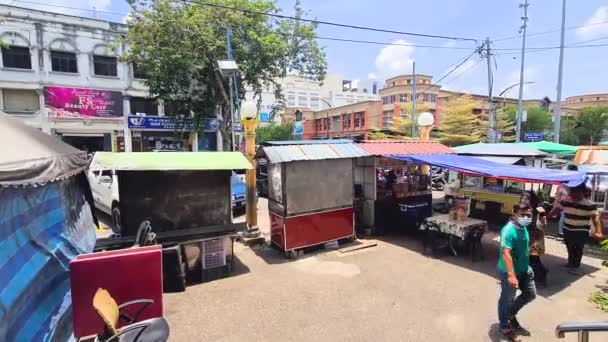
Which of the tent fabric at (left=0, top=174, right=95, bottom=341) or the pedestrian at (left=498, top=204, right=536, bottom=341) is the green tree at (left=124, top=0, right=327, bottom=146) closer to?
the tent fabric at (left=0, top=174, right=95, bottom=341)

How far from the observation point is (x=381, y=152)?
28.2ft

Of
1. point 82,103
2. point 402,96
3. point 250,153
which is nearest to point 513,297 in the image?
point 250,153

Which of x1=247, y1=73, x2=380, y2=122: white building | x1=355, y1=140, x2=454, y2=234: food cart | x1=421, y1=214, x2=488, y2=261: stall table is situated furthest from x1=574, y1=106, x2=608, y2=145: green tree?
x1=421, y1=214, x2=488, y2=261: stall table

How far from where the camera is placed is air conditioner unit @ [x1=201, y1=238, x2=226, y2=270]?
616cm

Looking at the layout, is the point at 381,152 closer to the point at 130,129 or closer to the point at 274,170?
the point at 274,170

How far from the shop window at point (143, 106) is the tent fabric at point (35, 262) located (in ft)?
68.5

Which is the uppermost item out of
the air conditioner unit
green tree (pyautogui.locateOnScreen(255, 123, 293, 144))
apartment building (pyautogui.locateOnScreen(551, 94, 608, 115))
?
apartment building (pyautogui.locateOnScreen(551, 94, 608, 115))

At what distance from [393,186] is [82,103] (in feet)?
73.4

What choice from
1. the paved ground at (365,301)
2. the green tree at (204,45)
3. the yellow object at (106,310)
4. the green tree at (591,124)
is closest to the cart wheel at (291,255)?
the paved ground at (365,301)

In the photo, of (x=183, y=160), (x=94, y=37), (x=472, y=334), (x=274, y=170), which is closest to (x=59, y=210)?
(x=183, y=160)

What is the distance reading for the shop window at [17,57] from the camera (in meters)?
20.2

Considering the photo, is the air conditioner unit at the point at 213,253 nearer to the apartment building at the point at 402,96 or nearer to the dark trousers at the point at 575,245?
the dark trousers at the point at 575,245

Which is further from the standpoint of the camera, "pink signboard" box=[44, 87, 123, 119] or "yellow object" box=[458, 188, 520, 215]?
"pink signboard" box=[44, 87, 123, 119]

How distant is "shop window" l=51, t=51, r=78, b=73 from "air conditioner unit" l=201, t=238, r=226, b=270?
883 inches
